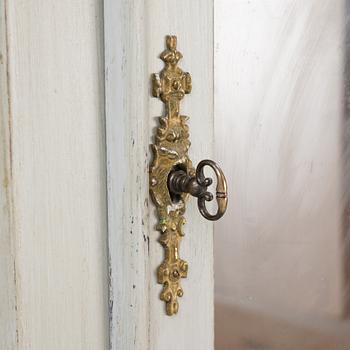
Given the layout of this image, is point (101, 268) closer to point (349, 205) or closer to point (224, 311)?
point (224, 311)

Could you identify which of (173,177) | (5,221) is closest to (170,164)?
(173,177)

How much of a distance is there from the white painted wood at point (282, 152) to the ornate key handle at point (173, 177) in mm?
74

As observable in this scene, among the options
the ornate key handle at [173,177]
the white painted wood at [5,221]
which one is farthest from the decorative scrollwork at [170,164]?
the white painted wood at [5,221]

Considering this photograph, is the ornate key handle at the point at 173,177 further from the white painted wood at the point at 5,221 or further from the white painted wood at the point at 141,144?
the white painted wood at the point at 5,221

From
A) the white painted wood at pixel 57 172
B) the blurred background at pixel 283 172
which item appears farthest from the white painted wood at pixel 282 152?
the white painted wood at pixel 57 172

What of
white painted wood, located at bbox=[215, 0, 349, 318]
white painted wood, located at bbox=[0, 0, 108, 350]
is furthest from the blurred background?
white painted wood, located at bbox=[0, 0, 108, 350]

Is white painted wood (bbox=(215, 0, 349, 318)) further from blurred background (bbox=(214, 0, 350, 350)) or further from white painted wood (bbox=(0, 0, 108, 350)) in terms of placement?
white painted wood (bbox=(0, 0, 108, 350))

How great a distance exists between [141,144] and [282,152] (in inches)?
8.4

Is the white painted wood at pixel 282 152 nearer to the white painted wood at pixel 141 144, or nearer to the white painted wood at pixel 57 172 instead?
the white painted wood at pixel 141 144

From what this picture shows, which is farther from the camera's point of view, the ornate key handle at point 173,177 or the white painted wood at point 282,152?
the white painted wood at point 282,152

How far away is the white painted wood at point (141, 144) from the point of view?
0.51m

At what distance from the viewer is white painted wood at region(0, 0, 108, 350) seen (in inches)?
17.6

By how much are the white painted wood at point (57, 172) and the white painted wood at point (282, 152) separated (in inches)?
5.9

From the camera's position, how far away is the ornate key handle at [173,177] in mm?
534
